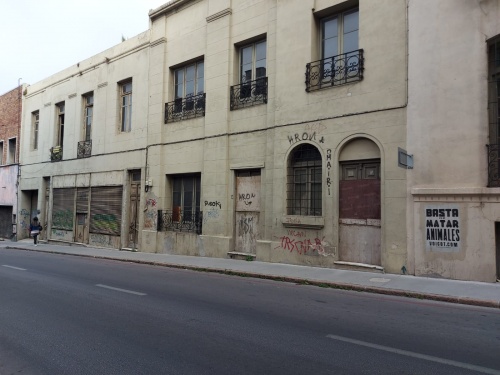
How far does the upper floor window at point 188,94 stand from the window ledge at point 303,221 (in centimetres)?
585

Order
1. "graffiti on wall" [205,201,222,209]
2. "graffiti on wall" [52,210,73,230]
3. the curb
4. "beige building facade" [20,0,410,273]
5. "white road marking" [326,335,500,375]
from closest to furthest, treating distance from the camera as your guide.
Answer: "white road marking" [326,335,500,375] < the curb < "beige building facade" [20,0,410,273] < "graffiti on wall" [205,201,222,209] < "graffiti on wall" [52,210,73,230]

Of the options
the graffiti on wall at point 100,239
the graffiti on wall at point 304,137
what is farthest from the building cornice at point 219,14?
the graffiti on wall at point 100,239

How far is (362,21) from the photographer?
38.0ft

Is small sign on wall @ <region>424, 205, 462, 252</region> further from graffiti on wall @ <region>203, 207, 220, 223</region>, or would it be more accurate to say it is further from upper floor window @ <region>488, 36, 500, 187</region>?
graffiti on wall @ <region>203, 207, 220, 223</region>

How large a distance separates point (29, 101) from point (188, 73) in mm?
15117

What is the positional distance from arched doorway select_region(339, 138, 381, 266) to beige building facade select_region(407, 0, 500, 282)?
3.58ft

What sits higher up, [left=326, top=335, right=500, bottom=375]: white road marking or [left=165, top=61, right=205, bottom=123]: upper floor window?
[left=165, top=61, right=205, bottom=123]: upper floor window

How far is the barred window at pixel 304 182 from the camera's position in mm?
12508

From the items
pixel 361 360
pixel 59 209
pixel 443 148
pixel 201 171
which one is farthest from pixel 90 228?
pixel 361 360

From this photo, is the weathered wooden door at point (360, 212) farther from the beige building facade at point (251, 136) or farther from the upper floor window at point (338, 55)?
the upper floor window at point (338, 55)

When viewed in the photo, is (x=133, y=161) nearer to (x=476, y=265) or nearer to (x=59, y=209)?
(x=59, y=209)

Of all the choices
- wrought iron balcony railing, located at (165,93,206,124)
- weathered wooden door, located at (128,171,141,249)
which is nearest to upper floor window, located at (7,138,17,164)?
weathered wooden door, located at (128,171,141,249)

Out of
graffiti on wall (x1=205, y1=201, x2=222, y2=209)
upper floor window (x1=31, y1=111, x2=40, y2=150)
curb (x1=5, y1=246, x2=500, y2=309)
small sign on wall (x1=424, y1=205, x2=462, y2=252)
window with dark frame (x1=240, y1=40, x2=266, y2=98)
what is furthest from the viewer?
upper floor window (x1=31, y1=111, x2=40, y2=150)

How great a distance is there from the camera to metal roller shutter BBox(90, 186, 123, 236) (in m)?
19.3
